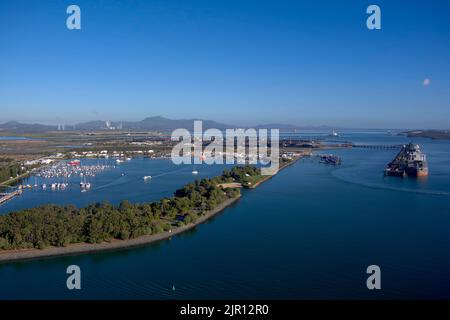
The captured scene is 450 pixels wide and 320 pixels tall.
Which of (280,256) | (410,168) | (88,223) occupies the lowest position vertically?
(280,256)

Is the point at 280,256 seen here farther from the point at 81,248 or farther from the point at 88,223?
the point at 88,223

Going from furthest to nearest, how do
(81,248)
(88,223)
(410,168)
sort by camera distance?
(410,168) → (88,223) → (81,248)

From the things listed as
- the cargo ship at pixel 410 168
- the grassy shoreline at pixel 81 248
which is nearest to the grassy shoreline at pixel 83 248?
the grassy shoreline at pixel 81 248

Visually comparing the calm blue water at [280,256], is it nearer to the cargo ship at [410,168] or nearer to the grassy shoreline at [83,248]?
the grassy shoreline at [83,248]

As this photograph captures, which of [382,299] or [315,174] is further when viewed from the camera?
[315,174]

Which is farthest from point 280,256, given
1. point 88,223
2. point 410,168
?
point 410,168

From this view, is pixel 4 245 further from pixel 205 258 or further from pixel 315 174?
pixel 315 174

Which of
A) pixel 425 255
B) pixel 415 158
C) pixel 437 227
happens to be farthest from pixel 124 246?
pixel 415 158

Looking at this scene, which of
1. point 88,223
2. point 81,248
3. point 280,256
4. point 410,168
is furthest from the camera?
point 410,168

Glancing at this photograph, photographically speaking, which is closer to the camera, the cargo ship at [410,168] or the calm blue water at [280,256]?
the calm blue water at [280,256]
